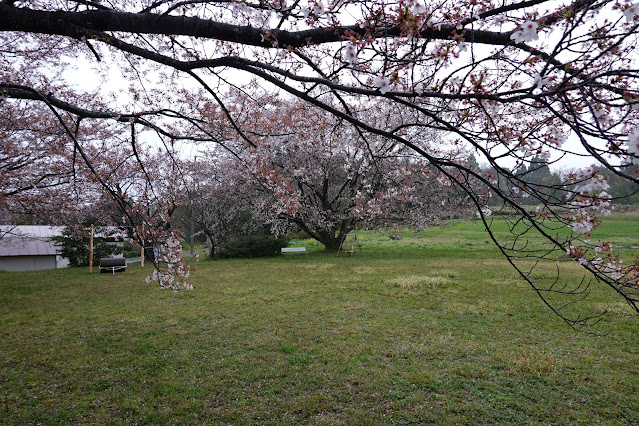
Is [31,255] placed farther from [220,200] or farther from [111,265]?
[220,200]

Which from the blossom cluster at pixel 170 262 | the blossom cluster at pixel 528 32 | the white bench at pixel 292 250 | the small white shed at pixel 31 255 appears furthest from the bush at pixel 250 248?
the blossom cluster at pixel 528 32

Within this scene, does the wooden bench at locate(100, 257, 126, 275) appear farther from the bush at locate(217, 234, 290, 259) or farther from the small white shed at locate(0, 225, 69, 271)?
the small white shed at locate(0, 225, 69, 271)

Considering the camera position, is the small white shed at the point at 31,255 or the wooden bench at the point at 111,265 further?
the small white shed at the point at 31,255

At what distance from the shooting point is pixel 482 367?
12.9ft

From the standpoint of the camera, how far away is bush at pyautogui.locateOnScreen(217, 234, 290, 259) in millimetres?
15836

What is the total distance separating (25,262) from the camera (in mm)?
18016

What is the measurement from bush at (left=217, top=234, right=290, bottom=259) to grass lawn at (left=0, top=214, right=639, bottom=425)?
741cm

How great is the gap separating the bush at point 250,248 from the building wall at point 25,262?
9610 millimetres

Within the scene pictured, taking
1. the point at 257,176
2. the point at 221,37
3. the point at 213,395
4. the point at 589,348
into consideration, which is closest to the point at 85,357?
the point at 213,395

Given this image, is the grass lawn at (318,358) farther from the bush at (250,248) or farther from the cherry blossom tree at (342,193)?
the bush at (250,248)

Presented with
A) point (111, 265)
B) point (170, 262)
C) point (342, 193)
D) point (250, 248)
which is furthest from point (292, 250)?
point (170, 262)

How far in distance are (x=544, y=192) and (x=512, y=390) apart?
2392mm

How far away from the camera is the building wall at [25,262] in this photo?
17.7m

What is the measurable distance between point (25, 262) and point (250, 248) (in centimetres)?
1191
